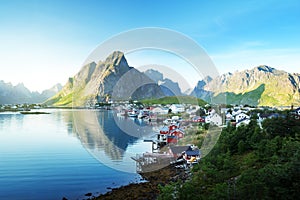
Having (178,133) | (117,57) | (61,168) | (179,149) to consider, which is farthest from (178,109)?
(117,57)

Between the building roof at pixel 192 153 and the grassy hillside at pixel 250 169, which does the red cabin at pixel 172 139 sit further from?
the grassy hillside at pixel 250 169

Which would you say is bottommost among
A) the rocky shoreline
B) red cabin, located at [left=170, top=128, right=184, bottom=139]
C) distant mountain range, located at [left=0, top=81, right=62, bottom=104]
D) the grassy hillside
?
the rocky shoreline

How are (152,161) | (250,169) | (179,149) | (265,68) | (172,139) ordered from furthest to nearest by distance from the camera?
(265,68) < (172,139) < (179,149) < (152,161) < (250,169)

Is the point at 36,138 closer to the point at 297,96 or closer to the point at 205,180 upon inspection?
the point at 205,180

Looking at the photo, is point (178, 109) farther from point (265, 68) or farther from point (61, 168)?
point (265, 68)

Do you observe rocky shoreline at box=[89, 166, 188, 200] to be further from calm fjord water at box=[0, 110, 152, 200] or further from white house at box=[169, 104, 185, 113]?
white house at box=[169, 104, 185, 113]

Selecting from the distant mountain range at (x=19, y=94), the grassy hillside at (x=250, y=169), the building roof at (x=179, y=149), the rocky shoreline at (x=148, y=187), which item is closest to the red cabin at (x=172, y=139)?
the building roof at (x=179, y=149)

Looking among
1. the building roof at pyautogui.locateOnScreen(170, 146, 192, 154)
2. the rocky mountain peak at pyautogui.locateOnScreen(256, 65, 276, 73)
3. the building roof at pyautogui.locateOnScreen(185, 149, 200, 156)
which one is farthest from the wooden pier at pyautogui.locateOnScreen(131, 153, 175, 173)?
the rocky mountain peak at pyautogui.locateOnScreen(256, 65, 276, 73)
